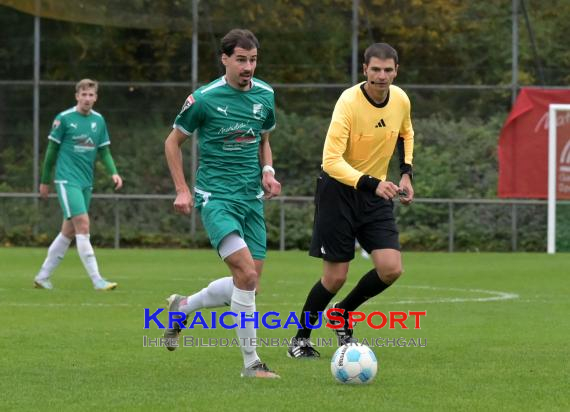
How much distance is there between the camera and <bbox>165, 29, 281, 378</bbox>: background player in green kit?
798 centimetres

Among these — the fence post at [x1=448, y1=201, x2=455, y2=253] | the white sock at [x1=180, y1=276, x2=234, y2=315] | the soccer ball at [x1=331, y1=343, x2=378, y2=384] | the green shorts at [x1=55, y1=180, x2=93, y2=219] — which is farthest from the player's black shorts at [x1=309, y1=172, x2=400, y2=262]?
the fence post at [x1=448, y1=201, x2=455, y2=253]

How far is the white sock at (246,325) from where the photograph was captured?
7.86m

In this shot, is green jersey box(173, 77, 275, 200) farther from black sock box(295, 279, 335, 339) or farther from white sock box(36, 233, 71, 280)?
white sock box(36, 233, 71, 280)

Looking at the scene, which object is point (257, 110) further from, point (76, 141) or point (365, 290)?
point (76, 141)

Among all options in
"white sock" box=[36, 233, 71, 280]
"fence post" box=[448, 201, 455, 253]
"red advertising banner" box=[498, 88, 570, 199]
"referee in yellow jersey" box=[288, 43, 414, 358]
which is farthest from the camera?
"fence post" box=[448, 201, 455, 253]

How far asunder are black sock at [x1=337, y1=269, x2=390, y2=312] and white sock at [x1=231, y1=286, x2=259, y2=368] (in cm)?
130

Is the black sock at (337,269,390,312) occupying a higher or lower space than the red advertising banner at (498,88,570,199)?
lower

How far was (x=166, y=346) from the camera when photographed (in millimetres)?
8938

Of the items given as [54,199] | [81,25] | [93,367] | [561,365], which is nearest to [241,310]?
[93,367]

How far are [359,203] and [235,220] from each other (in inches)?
48.4

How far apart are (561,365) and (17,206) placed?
17290 mm

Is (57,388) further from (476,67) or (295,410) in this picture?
(476,67)

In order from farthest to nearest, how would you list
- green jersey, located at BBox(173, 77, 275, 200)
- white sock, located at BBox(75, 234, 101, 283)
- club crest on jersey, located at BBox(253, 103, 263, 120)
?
white sock, located at BBox(75, 234, 101, 283), club crest on jersey, located at BBox(253, 103, 263, 120), green jersey, located at BBox(173, 77, 275, 200)

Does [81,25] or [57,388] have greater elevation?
[81,25]
